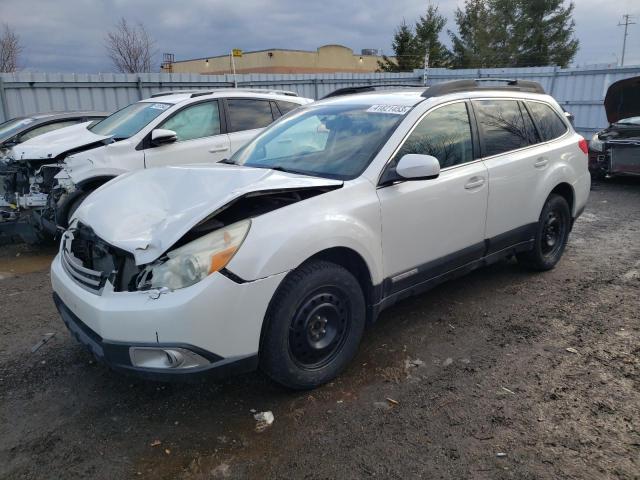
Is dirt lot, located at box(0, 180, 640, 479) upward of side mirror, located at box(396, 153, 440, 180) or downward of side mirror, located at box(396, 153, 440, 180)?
downward

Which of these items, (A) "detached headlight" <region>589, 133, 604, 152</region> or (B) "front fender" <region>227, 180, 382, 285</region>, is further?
(A) "detached headlight" <region>589, 133, 604, 152</region>

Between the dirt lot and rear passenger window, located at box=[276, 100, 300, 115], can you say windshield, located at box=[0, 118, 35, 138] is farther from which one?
the dirt lot

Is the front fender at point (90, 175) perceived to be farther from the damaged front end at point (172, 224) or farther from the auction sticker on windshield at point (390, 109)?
the auction sticker on windshield at point (390, 109)

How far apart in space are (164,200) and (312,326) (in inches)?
46.3

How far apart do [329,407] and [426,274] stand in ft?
4.09

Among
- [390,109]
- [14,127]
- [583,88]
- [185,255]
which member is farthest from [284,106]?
[583,88]

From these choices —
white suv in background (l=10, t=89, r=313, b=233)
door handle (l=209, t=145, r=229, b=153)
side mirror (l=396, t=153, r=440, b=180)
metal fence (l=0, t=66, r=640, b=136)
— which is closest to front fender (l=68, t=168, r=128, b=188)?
white suv in background (l=10, t=89, r=313, b=233)

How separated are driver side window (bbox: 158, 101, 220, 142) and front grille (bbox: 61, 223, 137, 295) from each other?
Result: 10.9 ft

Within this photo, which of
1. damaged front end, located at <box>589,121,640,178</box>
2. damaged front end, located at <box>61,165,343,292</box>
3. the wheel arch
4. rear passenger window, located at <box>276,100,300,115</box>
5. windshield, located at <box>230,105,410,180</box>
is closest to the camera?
damaged front end, located at <box>61,165,343,292</box>

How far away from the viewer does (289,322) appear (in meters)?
2.71

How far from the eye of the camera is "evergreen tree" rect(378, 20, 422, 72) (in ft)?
108

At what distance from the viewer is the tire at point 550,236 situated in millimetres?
4672

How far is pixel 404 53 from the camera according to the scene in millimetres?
33531

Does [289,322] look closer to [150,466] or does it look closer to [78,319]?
[150,466]
